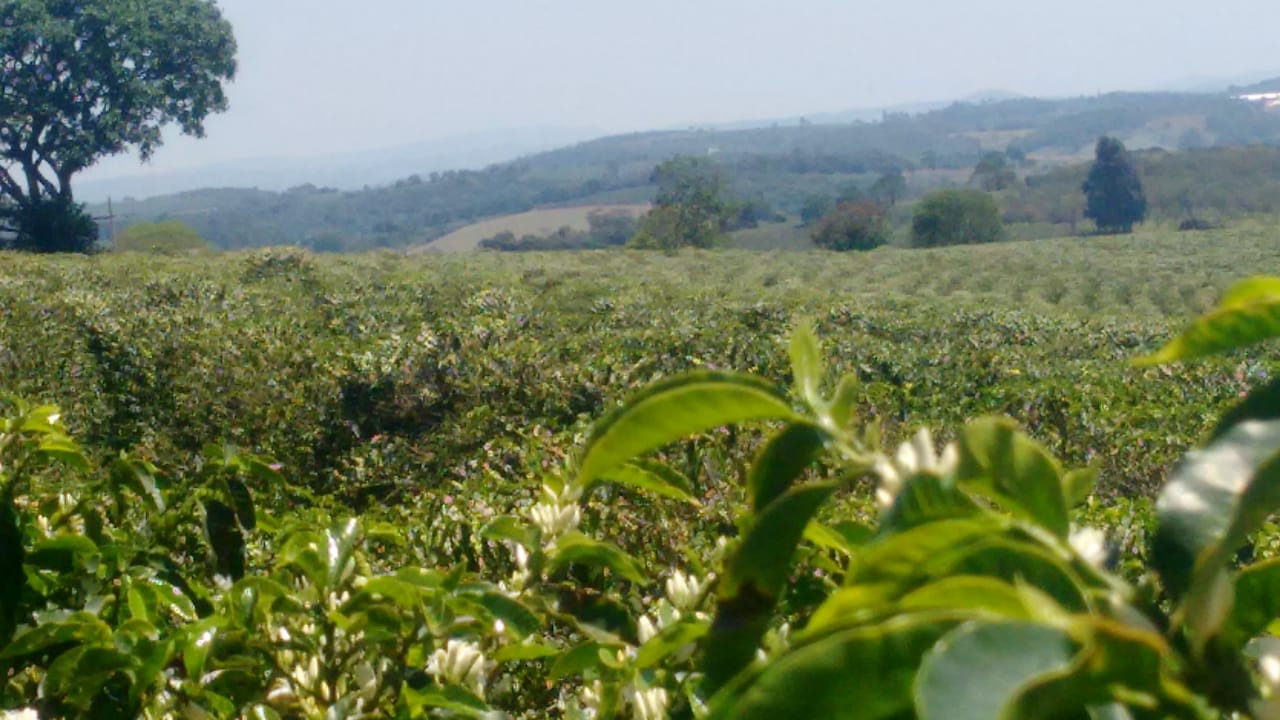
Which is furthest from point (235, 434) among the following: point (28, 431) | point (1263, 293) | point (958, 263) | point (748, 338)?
point (958, 263)

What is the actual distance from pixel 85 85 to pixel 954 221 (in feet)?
155

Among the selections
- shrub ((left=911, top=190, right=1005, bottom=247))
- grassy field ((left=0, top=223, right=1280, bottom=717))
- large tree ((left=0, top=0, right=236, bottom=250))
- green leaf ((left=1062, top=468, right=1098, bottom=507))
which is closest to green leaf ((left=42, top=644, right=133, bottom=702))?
grassy field ((left=0, top=223, right=1280, bottom=717))

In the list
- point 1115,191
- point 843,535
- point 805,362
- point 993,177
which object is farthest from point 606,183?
point 805,362

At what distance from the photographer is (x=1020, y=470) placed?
0.59m

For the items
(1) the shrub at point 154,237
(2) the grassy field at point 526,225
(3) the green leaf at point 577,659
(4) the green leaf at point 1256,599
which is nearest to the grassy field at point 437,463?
(3) the green leaf at point 577,659

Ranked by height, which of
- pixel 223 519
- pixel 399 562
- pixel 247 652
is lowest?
pixel 399 562

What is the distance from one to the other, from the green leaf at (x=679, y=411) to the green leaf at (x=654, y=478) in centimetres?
29

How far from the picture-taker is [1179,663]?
51cm

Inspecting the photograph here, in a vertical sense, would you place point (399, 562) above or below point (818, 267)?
above

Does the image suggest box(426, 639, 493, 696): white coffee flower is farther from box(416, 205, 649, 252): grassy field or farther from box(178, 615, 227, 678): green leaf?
box(416, 205, 649, 252): grassy field

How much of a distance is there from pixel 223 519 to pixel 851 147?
663 feet

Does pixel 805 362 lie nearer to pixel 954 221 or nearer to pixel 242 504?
pixel 242 504

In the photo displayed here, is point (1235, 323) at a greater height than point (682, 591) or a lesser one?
greater

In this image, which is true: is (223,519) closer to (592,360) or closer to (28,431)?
(28,431)
